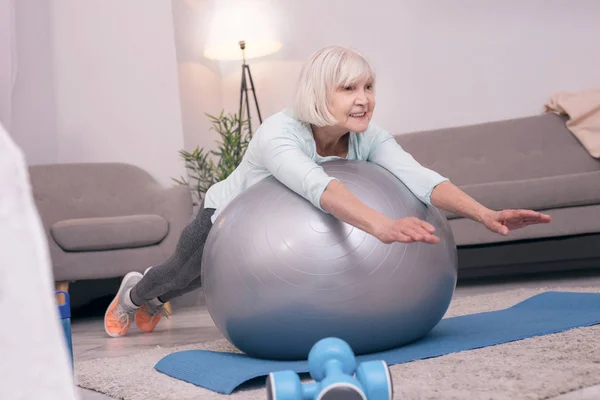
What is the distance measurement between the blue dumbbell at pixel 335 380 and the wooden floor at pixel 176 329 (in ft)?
2.13

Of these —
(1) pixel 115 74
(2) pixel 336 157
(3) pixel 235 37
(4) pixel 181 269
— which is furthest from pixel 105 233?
(2) pixel 336 157

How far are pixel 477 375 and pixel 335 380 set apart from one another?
18.6 inches

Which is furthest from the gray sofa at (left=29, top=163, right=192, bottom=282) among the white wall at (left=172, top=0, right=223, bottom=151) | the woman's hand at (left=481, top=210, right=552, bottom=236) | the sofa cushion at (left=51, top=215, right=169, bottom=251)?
the woman's hand at (left=481, top=210, right=552, bottom=236)

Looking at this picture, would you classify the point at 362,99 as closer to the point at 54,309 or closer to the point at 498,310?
the point at 498,310

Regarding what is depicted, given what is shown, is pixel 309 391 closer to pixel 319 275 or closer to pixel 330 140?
pixel 319 275

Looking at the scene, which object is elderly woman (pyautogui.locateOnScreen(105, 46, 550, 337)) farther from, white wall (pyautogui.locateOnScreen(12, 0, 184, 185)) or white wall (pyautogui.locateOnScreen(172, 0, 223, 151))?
white wall (pyautogui.locateOnScreen(172, 0, 223, 151))

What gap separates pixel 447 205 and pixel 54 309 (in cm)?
150

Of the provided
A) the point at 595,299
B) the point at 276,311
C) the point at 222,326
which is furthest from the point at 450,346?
the point at 595,299

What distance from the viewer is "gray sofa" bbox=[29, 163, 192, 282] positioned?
3590mm

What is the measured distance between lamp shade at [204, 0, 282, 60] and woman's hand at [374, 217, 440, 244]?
350cm

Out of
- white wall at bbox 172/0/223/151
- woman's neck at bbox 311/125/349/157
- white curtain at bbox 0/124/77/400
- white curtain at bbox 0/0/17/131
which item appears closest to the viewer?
white curtain at bbox 0/124/77/400

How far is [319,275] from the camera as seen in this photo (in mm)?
1651

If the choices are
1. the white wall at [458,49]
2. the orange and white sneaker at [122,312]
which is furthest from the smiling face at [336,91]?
the white wall at [458,49]

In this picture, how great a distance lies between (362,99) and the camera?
6.23 feet
